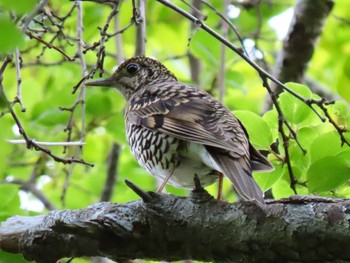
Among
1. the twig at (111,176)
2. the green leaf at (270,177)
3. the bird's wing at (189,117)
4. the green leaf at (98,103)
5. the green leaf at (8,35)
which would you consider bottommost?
the twig at (111,176)

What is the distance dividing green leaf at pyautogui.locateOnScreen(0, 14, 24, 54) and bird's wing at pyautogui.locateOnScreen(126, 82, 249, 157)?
2.10 meters

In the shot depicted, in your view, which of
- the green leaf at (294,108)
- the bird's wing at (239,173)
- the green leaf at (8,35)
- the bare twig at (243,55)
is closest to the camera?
the green leaf at (8,35)

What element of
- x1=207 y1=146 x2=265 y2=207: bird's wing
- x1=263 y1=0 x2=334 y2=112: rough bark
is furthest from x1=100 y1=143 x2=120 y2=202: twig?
x1=207 y1=146 x2=265 y2=207: bird's wing

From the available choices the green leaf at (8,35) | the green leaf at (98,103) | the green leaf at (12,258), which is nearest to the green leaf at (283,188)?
the green leaf at (12,258)

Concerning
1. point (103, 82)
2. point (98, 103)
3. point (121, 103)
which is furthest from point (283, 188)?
point (121, 103)

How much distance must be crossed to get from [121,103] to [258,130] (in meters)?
1.99

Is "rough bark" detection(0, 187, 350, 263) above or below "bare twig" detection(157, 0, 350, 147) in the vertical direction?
below

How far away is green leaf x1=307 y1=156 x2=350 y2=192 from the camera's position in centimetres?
338

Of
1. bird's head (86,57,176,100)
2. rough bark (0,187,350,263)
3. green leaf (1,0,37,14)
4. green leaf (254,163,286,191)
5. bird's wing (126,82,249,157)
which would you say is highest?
green leaf (1,0,37,14)

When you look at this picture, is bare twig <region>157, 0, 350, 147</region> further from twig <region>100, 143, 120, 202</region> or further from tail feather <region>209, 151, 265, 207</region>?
twig <region>100, 143, 120, 202</region>

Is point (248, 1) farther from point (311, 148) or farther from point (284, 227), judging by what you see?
point (284, 227)

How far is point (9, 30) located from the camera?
1.62 meters

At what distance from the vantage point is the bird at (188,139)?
144 inches

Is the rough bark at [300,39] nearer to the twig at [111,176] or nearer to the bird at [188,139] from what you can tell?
the bird at [188,139]
